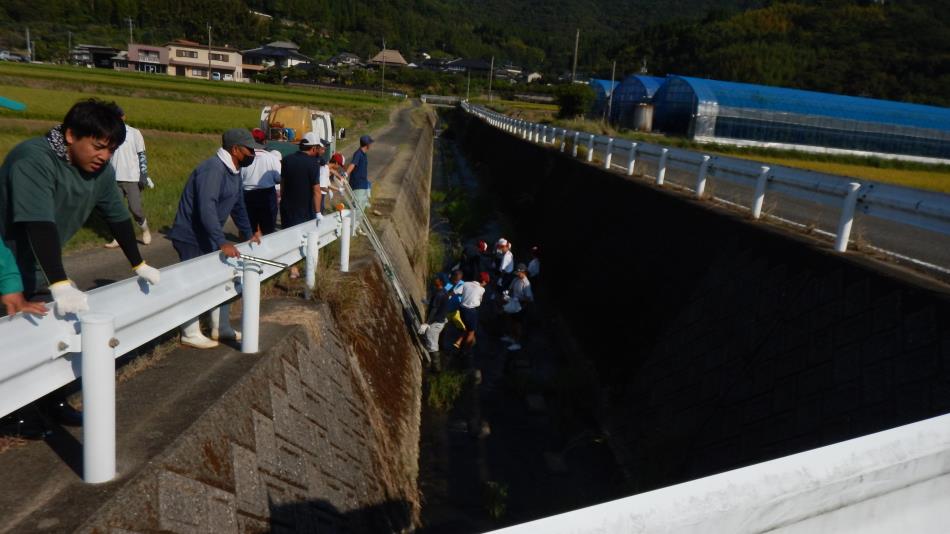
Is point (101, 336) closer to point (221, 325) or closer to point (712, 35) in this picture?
point (221, 325)

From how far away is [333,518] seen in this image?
4043 mm

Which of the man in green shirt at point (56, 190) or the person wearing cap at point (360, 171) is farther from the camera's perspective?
the person wearing cap at point (360, 171)

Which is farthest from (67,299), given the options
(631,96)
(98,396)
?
(631,96)

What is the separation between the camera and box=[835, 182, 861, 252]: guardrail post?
6147mm

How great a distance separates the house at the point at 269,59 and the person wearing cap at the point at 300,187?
102m

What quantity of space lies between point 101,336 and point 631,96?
52500 mm

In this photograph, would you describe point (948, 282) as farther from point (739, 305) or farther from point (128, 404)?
point (128, 404)

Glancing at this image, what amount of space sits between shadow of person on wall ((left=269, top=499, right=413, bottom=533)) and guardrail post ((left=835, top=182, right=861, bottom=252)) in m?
4.47

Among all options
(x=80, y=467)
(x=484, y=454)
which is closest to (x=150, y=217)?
(x=484, y=454)

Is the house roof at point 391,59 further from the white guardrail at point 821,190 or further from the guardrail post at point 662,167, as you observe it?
the guardrail post at point 662,167

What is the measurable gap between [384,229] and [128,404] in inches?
298

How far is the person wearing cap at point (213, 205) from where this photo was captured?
4.57m

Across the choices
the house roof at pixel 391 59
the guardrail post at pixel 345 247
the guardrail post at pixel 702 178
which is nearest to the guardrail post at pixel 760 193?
the guardrail post at pixel 702 178

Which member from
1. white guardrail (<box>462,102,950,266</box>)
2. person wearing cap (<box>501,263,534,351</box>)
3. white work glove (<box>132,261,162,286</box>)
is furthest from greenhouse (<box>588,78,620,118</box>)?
white work glove (<box>132,261,162,286</box>)
